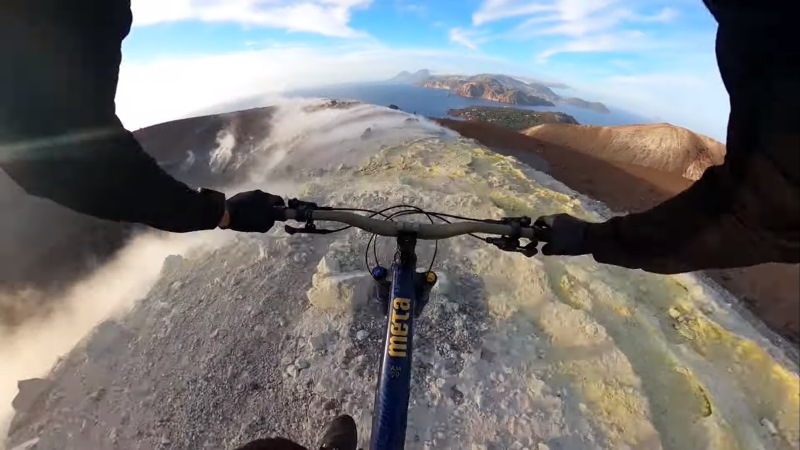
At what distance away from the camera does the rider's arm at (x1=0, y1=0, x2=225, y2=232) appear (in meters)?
1.96

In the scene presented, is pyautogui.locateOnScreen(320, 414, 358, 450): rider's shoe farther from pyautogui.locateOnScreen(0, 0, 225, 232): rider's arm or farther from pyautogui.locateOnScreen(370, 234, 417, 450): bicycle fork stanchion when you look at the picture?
pyautogui.locateOnScreen(0, 0, 225, 232): rider's arm

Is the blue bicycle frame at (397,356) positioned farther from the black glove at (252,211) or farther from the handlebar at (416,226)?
the black glove at (252,211)

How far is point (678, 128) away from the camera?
21.8 meters

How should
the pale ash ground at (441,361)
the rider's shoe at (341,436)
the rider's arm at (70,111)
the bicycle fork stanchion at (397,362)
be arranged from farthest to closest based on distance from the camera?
the pale ash ground at (441,361) → the rider's shoe at (341,436) → the bicycle fork stanchion at (397,362) → the rider's arm at (70,111)

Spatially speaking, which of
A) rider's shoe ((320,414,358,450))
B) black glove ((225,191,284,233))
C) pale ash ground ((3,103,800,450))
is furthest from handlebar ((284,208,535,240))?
pale ash ground ((3,103,800,450))

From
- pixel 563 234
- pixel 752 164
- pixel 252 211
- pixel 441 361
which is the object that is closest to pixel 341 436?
pixel 441 361

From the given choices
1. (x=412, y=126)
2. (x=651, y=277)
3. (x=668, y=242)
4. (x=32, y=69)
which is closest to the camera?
(x=32, y=69)

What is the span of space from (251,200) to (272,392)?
342 centimetres

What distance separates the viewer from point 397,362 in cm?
366

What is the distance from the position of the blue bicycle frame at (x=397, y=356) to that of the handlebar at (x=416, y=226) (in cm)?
33

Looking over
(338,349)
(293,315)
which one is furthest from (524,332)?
(293,315)

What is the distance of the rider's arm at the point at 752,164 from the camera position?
1.65 metres

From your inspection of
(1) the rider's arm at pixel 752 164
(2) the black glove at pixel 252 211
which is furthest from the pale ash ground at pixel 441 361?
(1) the rider's arm at pixel 752 164

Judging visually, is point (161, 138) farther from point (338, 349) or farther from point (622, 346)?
point (622, 346)
